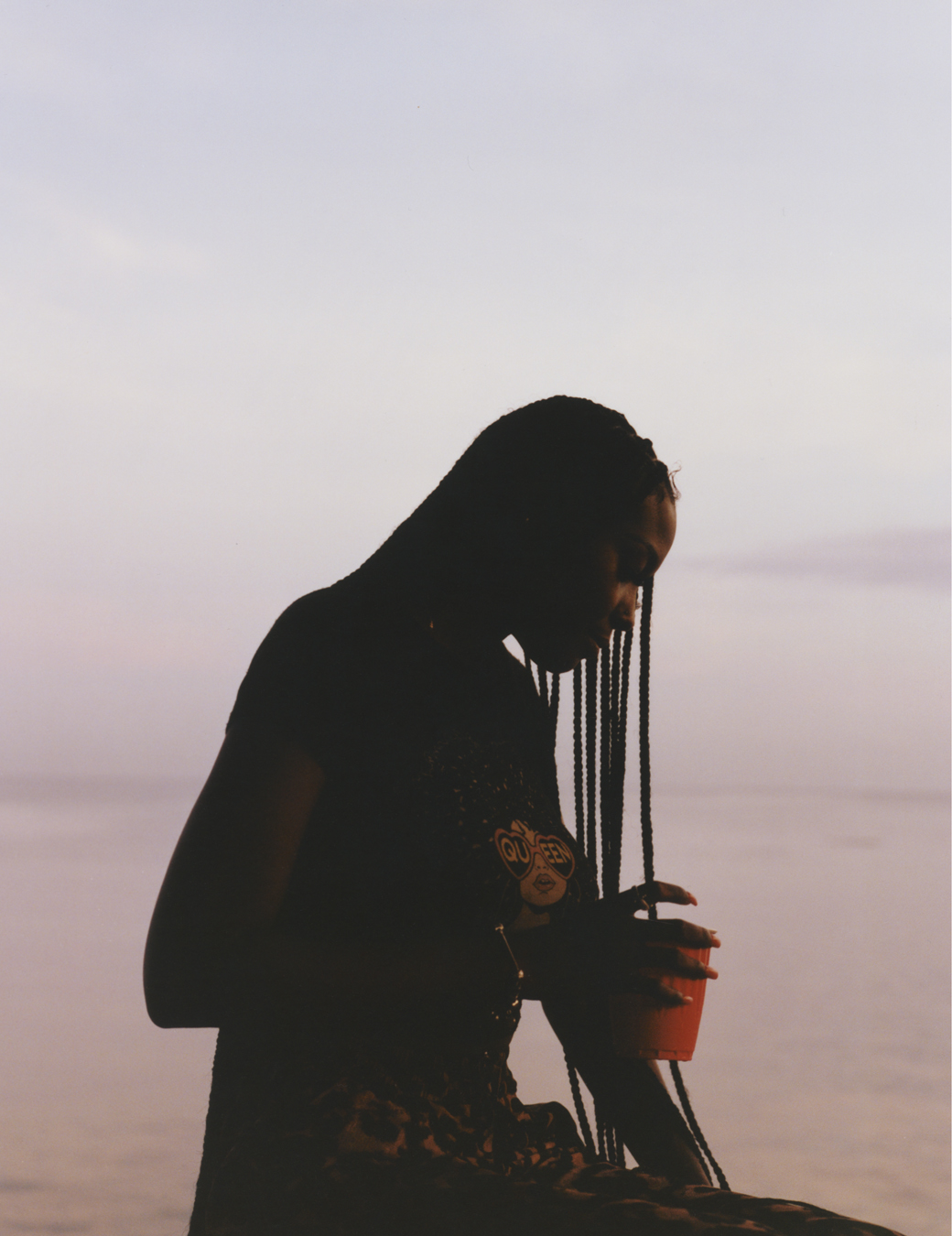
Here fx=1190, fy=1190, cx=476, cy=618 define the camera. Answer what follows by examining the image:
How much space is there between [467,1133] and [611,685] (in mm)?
599

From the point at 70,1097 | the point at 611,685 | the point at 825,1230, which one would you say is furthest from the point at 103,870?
the point at 825,1230

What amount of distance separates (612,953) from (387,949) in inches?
7.5

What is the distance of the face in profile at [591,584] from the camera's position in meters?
1.19

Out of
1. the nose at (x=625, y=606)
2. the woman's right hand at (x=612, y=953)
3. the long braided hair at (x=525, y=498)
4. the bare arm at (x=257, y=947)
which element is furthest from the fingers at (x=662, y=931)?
the nose at (x=625, y=606)

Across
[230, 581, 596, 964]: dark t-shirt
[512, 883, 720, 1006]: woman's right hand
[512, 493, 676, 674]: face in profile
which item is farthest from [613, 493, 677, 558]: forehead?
[512, 883, 720, 1006]: woman's right hand

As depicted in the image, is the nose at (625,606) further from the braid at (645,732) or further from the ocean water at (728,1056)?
the ocean water at (728,1056)

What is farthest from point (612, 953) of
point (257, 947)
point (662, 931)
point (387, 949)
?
point (257, 947)

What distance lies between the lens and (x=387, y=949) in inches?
38.1

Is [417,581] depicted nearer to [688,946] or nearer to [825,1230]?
[688,946]

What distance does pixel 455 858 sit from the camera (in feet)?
3.32

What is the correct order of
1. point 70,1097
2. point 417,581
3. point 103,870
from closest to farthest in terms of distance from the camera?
point 417,581
point 70,1097
point 103,870

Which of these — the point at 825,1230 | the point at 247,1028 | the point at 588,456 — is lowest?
the point at 825,1230

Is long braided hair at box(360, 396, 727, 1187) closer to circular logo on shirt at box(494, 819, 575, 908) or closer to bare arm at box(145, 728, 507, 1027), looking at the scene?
circular logo on shirt at box(494, 819, 575, 908)

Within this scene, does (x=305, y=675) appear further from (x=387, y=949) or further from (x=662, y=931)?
(x=662, y=931)
